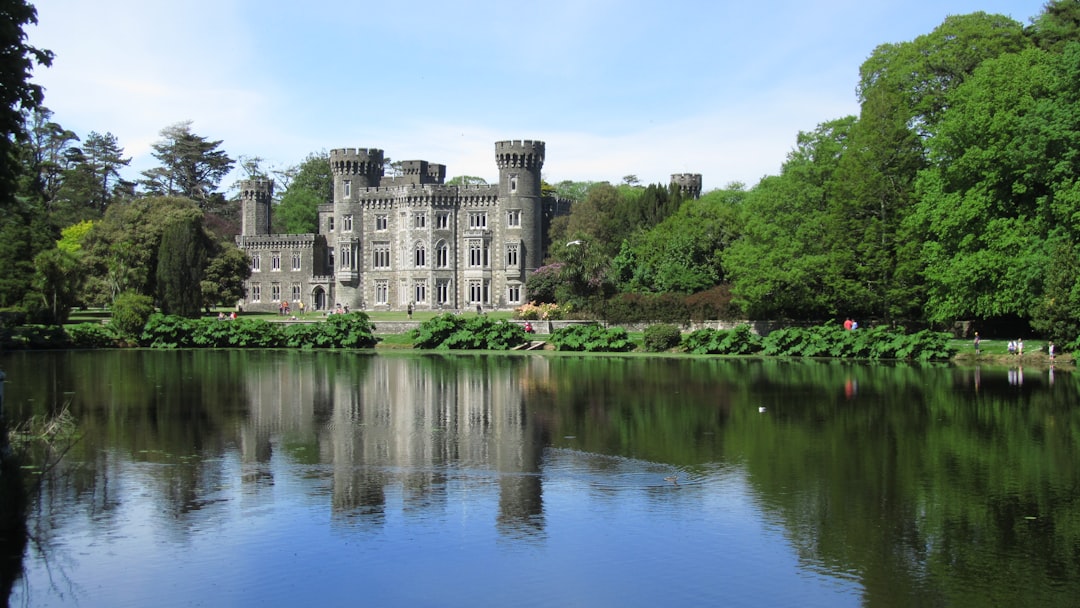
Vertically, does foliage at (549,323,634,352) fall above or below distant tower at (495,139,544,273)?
below

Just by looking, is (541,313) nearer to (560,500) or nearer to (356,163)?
(356,163)

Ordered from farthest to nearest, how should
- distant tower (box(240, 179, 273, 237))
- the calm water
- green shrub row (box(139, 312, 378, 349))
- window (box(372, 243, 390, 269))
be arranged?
distant tower (box(240, 179, 273, 237)), window (box(372, 243, 390, 269)), green shrub row (box(139, 312, 378, 349)), the calm water

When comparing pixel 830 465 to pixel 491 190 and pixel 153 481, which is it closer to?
pixel 153 481

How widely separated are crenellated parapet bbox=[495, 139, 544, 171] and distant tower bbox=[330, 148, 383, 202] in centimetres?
1134

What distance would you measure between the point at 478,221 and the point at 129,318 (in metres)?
31.2

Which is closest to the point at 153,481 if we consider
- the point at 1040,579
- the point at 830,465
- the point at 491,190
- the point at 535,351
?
the point at 830,465

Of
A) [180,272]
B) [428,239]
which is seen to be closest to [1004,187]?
[180,272]

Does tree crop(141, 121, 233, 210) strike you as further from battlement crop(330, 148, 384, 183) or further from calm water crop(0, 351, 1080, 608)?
calm water crop(0, 351, 1080, 608)

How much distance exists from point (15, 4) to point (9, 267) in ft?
124

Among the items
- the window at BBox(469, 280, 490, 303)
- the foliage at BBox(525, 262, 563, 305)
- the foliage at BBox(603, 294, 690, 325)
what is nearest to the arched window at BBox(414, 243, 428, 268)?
the window at BBox(469, 280, 490, 303)

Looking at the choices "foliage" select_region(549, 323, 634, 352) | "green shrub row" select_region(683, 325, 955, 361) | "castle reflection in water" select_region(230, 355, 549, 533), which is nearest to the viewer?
"castle reflection in water" select_region(230, 355, 549, 533)

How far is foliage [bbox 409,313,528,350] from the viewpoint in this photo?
1961 inches

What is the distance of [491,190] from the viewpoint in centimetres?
7806

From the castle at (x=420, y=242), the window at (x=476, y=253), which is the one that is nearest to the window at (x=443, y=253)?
the castle at (x=420, y=242)
